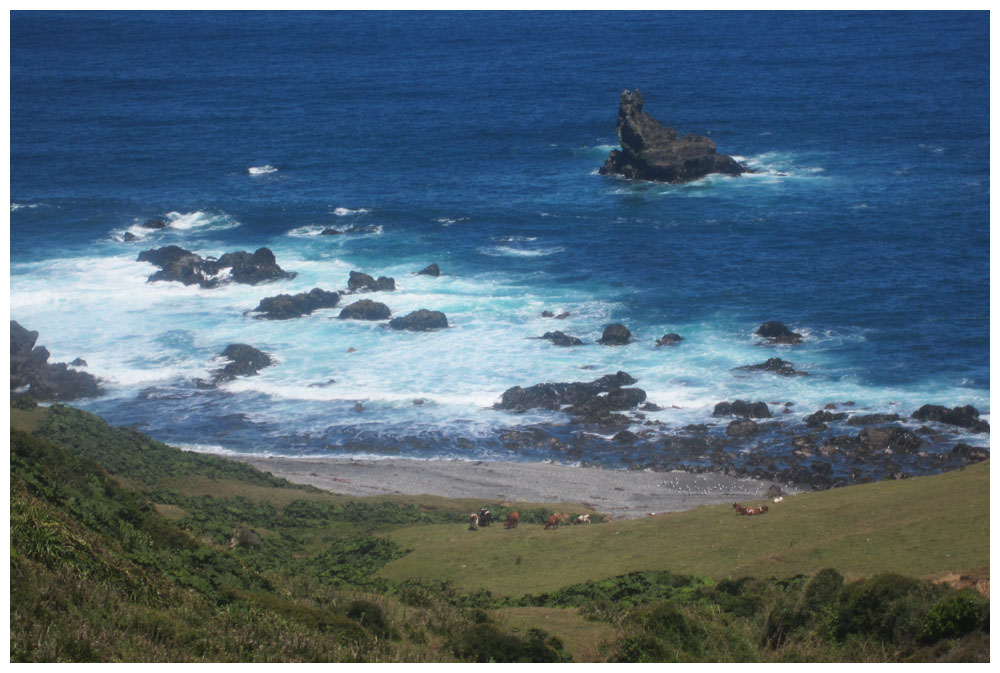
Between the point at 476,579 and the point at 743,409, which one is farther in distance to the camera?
the point at 743,409

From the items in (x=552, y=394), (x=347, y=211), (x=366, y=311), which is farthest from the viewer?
(x=347, y=211)

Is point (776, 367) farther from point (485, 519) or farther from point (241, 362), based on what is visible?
point (241, 362)

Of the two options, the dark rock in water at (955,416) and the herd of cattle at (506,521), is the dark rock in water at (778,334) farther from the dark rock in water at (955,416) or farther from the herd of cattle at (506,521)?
the herd of cattle at (506,521)

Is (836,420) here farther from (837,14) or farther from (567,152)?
(837,14)

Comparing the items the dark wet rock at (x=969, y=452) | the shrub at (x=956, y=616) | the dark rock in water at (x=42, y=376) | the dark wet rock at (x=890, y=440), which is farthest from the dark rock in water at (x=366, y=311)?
the shrub at (x=956, y=616)

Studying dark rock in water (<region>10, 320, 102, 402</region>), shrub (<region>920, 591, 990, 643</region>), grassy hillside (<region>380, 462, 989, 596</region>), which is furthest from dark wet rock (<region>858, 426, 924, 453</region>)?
dark rock in water (<region>10, 320, 102, 402</region>)

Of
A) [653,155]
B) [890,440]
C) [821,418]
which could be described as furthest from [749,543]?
[653,155]
